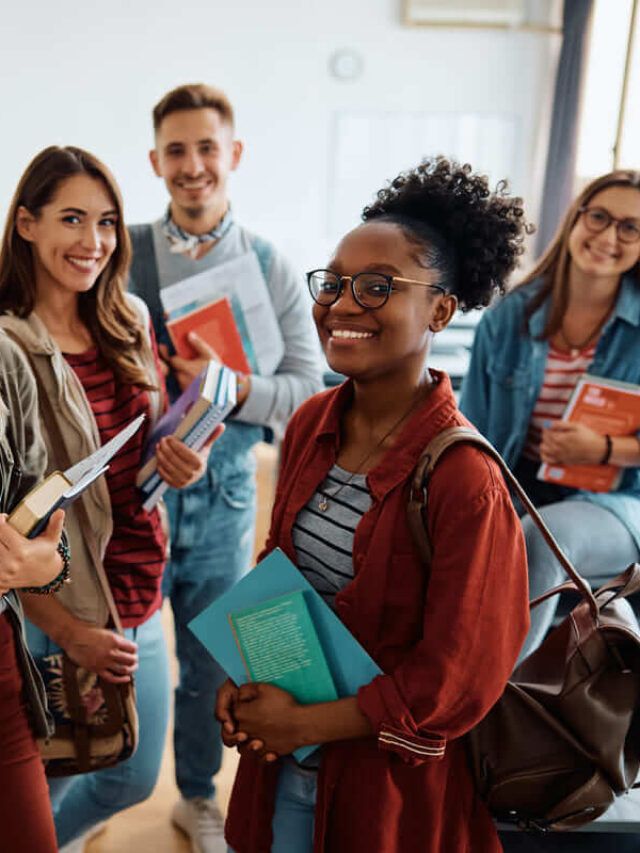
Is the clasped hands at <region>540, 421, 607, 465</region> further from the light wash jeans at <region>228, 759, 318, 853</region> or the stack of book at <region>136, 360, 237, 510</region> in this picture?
the light wash jeans at <region>228, 759, 318, 853</region>

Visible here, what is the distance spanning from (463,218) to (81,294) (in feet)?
2.68

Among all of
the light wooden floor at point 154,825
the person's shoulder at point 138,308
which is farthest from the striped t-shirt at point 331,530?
the light wooden floor at point 154,825

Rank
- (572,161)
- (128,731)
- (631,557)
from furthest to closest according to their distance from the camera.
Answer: (572,161), (631,557), (128,731)

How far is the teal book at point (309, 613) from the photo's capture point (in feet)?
3.58

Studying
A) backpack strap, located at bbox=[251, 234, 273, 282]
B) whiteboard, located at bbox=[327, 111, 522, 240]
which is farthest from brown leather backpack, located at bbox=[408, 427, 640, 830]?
whiteboard, located at bbox=[327, 111, 522, 240]

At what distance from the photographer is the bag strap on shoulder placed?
143 cm

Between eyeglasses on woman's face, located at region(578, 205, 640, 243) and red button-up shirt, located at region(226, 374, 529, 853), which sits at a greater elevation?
eyeglasses on woman's face, located at region(578, 205, 640, 243)

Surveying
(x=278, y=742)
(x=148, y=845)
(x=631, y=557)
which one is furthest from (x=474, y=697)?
(x=148, y=845)

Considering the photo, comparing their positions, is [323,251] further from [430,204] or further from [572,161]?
Answer: [430,204]

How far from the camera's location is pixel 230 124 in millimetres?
2031

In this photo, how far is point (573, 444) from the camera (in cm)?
191

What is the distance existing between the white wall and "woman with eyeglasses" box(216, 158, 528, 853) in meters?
4.90

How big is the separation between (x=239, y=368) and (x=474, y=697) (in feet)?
3.82

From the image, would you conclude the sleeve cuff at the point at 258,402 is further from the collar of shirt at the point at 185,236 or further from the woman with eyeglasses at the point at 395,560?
the woman with eyeglasses at the point at 395,560
